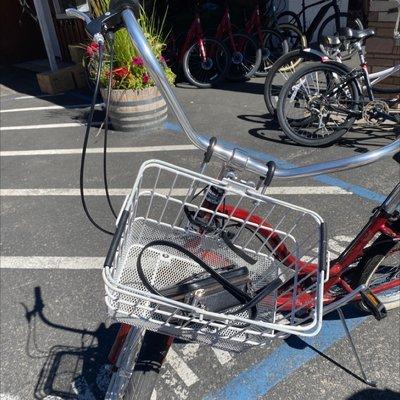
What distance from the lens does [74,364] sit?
2262 mm

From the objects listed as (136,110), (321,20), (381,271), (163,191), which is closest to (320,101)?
(163,191)

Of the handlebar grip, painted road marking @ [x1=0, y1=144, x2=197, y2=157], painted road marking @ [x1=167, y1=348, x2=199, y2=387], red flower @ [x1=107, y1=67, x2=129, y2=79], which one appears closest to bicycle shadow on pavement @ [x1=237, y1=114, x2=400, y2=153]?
painted road marking @ [x1=0, y1=144, x2=197, y2=157]

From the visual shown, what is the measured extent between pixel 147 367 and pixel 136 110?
155 inches

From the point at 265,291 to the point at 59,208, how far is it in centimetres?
302

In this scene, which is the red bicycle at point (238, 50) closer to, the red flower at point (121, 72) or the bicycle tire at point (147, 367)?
the red flower at point (121, 72)

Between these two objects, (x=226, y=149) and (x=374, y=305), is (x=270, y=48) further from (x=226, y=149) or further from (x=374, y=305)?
(x=226, y=149)

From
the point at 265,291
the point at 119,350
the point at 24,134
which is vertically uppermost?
the point at 265,291

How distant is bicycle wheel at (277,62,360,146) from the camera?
14.1 ft

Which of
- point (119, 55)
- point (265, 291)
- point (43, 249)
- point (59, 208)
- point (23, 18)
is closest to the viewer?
point (265, 291)

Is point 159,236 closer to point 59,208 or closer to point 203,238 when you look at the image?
point 203,238

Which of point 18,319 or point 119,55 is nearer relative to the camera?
point 18,319

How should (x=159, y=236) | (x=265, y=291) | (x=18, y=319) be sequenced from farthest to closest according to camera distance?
(x=18, y=319) < (x=159, y=236) < (x=265, y=291)

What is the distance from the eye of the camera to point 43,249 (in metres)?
3.25

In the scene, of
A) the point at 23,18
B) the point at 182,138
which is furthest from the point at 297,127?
the point at 23,18
